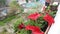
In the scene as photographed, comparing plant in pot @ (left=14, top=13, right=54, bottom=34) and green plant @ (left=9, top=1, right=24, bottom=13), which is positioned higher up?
green plant @ (left=9, top=1, right=24, bottom=13)

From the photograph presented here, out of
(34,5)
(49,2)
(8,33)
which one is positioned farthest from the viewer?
(49,2)

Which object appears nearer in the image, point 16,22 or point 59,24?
point 16,22

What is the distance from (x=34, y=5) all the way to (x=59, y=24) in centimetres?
37

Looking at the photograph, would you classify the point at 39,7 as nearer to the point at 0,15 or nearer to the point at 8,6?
the point at 8,6

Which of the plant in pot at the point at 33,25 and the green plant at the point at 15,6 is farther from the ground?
the green plant at the point at 15,6

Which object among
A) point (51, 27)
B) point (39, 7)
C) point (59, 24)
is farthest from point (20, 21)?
point (39, 7)

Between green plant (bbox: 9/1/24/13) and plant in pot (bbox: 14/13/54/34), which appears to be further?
green plant (bbox: 9/1/24/13)

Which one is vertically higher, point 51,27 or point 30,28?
point 30,28

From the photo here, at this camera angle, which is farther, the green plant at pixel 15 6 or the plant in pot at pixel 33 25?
the green plant at pixel 15 6

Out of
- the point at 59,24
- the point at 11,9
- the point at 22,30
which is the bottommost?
the point at 59,24

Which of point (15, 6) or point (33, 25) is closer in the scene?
point (33, 25)

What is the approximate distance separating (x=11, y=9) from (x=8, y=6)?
0.04 meters

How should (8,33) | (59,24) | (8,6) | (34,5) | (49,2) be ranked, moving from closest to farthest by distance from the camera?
(8,33), (8,6), (59,24), (34,5), (49,2)

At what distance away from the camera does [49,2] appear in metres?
2.09
